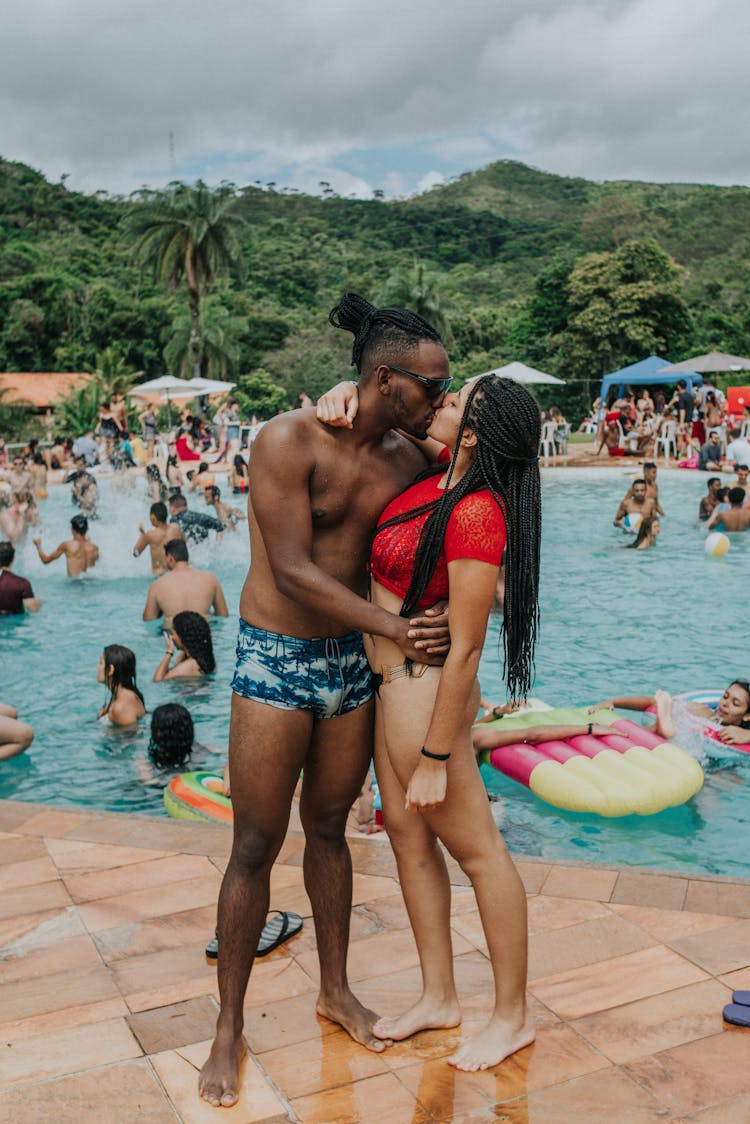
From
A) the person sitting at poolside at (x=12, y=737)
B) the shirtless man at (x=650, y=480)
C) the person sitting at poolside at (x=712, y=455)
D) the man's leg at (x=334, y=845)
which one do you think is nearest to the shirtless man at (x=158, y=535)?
the person sitting at poolside at (x=12, y=737)

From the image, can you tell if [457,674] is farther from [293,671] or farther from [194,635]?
[194,635]

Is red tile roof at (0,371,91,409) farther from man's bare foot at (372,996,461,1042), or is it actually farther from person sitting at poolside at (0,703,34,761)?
man's bare foot at (372,996,461,1042)

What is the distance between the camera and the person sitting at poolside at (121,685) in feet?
22.0

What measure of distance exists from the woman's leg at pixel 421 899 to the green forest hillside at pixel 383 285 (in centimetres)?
3169

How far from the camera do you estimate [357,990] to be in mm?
3027

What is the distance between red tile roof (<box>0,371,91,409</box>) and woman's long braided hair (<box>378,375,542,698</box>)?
122ft

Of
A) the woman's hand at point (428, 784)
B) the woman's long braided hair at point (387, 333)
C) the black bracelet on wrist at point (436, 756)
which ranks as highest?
the woman's long braided hair at point (387, 333)

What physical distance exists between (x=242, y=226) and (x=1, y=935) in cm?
3878

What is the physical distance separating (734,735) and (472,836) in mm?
4324

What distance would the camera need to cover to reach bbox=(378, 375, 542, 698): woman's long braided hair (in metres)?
2.42

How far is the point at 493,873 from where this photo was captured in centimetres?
259

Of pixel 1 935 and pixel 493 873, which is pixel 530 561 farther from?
pixel 1 935

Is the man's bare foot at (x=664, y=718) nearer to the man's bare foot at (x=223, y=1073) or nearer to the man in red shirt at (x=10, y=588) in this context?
the man's bare foot at (x=223, y=1073)

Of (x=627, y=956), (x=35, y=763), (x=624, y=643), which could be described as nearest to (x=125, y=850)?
(x=627, y=956)
